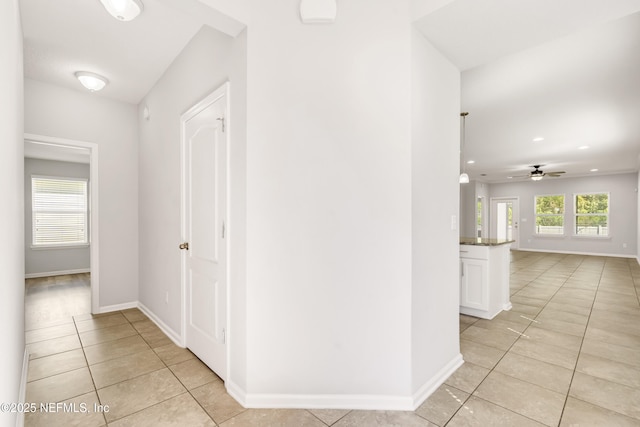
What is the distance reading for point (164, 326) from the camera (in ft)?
10.3

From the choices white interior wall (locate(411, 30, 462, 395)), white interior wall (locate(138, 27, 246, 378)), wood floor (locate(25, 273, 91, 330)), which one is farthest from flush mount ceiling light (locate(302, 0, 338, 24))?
wood floor (locate(25, 273, 91, 330))

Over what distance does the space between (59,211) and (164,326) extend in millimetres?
4970

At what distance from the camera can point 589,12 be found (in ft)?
5.61

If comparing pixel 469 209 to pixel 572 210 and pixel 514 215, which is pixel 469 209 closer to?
pixel 514 215

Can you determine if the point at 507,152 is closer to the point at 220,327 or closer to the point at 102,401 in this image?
the point at 220,327

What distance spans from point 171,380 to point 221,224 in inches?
48.7

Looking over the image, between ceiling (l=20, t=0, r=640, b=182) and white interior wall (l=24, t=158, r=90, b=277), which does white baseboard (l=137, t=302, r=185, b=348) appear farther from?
white interior wall (l=24, t=158, r=90, b=277)

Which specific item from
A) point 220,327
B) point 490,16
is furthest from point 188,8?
point 220,327

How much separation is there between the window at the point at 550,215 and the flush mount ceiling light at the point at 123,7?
41.1ft

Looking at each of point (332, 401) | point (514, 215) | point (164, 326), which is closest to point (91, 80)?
point (164, 326)

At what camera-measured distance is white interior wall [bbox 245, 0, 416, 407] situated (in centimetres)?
188

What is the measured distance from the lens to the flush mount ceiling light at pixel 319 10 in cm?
182

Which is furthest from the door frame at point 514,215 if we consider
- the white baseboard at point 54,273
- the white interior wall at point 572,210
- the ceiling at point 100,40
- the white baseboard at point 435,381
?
the white baseboard at point 54,273

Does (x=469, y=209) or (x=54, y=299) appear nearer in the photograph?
(x=54, y=299)
